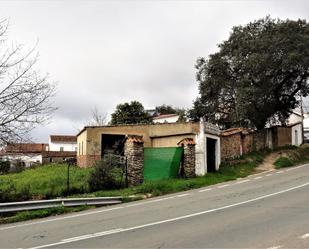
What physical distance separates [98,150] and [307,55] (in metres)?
18.4

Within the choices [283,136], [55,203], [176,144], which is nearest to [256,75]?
[283,136]

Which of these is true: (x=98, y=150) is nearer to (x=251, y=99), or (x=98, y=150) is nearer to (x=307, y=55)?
(x=251, y=99)

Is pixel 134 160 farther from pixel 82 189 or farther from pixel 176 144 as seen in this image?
pixel 176 144

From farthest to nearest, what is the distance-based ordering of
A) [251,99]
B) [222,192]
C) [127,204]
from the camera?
[251,99], [222,192], [127,204]

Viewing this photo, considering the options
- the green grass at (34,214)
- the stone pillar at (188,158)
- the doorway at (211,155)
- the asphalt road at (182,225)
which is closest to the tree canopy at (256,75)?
the doorway at (211,155)

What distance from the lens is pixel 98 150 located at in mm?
38562

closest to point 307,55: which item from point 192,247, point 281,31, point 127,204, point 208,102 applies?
point 281,31

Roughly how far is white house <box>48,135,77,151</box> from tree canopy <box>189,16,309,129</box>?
5343 centimetres

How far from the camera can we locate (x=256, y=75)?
3809cm

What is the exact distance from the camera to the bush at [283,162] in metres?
31.7

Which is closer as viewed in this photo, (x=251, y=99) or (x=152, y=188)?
(x=152, y=188)

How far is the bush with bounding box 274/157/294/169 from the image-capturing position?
31.7 metres

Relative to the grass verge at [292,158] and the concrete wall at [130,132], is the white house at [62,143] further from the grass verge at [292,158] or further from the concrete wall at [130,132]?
the grass verge at [292,158]

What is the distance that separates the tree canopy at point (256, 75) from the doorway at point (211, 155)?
10.5 meters
